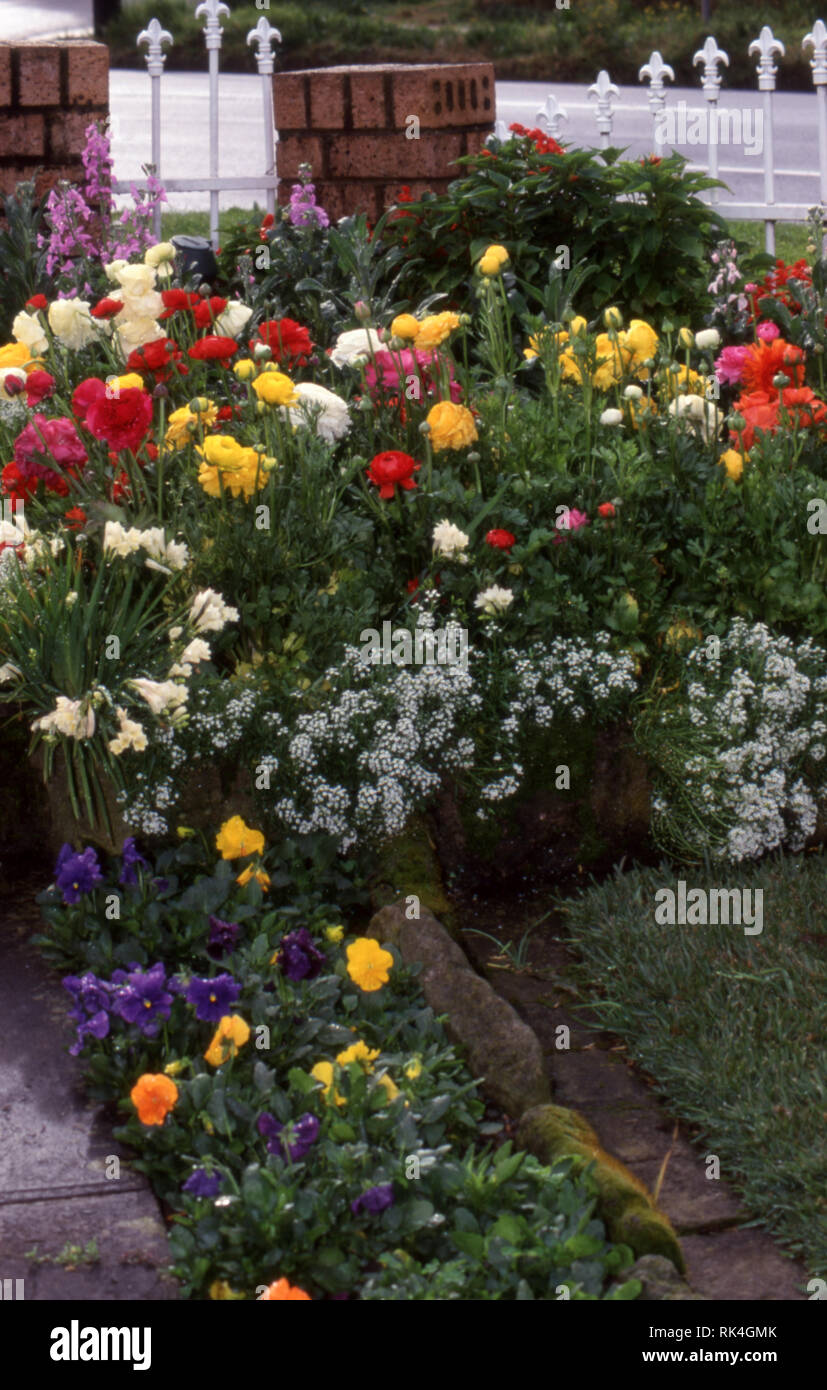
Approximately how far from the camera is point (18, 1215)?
243 cm

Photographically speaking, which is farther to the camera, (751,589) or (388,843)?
(751,589)

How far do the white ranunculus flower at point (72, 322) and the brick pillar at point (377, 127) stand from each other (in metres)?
2.00

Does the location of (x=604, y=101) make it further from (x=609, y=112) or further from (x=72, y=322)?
(x=72, y=322)

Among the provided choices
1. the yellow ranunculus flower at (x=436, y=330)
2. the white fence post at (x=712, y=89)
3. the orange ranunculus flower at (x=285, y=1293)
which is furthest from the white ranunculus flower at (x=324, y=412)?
the white fence post at (x=712, y=89)

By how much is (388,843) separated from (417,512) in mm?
774

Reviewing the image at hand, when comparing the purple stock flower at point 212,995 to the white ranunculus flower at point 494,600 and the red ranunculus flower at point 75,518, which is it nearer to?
the white ranunculus flower at point 494,600

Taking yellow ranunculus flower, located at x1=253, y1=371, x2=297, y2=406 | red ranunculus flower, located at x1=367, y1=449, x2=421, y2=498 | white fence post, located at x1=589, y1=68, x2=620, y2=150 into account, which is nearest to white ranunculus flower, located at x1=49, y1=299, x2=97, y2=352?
yellow ranunculus flower, located at x1=253, y1=371, x2=297, y2=406

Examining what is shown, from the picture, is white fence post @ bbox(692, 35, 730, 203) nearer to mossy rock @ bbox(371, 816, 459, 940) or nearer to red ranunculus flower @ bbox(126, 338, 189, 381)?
red ranunculus flower @ bbox(126, 338, 189, 381)

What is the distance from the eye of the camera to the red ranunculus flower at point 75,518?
137 inches

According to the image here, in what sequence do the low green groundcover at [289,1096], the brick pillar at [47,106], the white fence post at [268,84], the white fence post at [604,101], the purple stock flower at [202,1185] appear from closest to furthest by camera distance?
the low green groundcover at [289,1096] → the purple stock flower at [202,1185] → the brick pillar at [47,106] → the white fence post at [268,84] → the white fence post at [604,101]

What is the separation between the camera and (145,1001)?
108 inches

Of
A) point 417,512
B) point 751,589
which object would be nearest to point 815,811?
point 751,589

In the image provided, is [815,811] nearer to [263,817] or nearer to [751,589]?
[751,589]

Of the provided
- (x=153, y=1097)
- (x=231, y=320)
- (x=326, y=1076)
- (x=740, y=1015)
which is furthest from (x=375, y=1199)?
(x=231, y=320)
